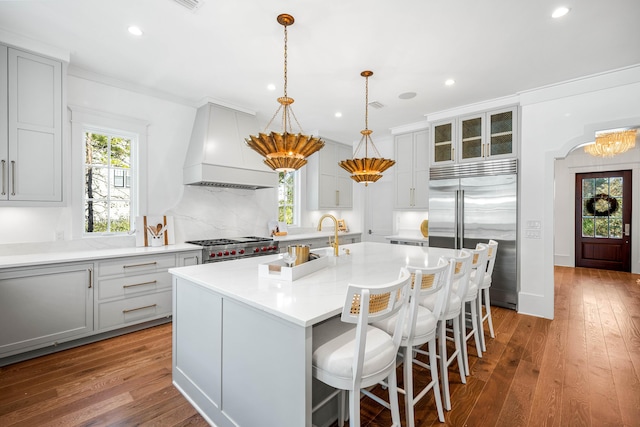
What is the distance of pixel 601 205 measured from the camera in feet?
21.8

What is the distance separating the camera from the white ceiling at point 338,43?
7.41 feet

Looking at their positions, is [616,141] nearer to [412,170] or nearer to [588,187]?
[412,170]

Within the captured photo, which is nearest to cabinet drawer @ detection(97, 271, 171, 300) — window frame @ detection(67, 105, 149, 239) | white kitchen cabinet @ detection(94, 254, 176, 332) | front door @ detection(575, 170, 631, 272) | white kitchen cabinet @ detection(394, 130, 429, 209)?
white kitchen cabinet @ detection(94, 254, 176, 332)

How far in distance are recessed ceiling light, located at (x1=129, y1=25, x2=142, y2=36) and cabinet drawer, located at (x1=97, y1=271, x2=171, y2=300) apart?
2.32 m

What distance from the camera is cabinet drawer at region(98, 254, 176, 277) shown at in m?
3.03

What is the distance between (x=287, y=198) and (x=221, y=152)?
1901 mm

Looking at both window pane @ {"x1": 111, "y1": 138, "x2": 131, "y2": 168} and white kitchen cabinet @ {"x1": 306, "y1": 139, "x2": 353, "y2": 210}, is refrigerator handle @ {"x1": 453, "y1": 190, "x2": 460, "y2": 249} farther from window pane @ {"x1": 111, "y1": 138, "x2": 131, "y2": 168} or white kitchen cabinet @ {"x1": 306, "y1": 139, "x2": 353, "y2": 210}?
window pane @ {"x1": 111, "y1": 138, "x2": 131, "y2": 168}

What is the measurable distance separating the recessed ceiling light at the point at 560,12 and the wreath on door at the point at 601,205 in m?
6.26

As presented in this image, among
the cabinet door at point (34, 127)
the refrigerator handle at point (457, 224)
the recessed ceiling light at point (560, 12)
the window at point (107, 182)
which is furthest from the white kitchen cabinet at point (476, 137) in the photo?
the cabinet door at point (34, 127)

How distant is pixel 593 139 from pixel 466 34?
7.28ft

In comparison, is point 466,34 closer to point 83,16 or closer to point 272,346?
point 272,346

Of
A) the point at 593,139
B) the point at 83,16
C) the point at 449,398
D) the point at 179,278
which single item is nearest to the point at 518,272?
the point at 593,139

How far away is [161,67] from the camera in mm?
3152

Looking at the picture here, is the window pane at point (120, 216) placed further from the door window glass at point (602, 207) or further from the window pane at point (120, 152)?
the door window glass at point (602, 207)
